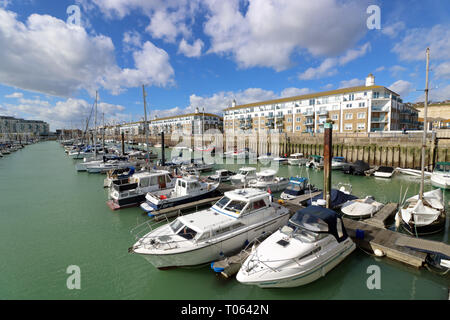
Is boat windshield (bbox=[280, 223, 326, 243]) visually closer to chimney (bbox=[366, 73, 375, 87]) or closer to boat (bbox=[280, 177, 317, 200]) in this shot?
boat (bbox=[280, 177, 317, 200])

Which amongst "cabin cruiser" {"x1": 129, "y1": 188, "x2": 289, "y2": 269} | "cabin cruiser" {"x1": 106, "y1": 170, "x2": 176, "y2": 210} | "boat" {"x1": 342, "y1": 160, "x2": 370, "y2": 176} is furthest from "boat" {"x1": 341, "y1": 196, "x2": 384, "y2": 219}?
"boat" {"x1": 342, "y1": 160, "x2": 370, "y2": 176}

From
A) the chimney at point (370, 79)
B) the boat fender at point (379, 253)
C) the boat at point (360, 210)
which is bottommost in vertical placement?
the boat fender at point (379, 253)

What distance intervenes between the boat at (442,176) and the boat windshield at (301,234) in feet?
75.1

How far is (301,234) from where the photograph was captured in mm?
9422

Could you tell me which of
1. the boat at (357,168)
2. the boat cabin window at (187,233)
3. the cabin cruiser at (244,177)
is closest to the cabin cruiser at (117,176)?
the cabin cruiser at (244,177)

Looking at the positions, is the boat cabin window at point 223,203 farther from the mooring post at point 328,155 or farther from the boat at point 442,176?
the boat at point 442,176

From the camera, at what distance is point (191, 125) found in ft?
387

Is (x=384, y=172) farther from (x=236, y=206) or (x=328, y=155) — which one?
(x=236, y=206)

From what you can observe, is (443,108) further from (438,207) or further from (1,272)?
(1,272)

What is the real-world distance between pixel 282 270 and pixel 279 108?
70.0 meters

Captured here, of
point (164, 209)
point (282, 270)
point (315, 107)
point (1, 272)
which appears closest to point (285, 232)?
point (282, 270)

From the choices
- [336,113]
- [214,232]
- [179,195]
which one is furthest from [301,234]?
[336,113]

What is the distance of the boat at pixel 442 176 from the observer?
22.3 m

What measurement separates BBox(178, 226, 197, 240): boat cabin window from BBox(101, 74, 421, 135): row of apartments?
37.7 m
